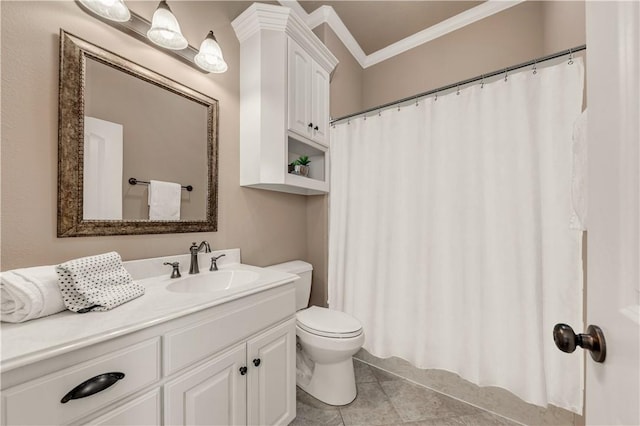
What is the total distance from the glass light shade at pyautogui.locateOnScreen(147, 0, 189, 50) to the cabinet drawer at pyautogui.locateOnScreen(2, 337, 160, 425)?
1.31 m

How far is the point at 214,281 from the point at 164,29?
1.25 meters

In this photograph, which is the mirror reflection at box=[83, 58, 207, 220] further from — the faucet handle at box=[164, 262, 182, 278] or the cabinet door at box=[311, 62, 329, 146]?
the cabinet door at box=[311, 62, 329, 146]

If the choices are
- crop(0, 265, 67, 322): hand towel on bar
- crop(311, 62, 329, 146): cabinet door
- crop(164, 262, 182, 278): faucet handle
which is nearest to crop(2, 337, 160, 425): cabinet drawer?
A: crop(0, 265, 67, 322): hand towel on bar

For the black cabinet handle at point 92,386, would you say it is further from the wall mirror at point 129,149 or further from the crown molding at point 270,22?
the crown molding at point 270,22

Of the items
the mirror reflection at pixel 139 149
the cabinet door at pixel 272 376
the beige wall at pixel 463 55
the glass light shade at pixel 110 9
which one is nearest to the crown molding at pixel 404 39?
the beige wall at pixel 463 55

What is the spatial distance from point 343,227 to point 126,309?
1363 millimetres

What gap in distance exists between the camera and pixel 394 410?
147 centimetres

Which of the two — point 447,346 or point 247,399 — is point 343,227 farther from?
point 247,399

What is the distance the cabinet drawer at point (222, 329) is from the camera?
0.80 meters

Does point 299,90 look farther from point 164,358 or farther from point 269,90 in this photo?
point 164,358

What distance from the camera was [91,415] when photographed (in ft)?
2.10

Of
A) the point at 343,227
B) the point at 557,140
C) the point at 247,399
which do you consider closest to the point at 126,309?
the point at 247,399

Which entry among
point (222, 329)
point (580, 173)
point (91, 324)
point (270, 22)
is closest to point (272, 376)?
point (222, 329)

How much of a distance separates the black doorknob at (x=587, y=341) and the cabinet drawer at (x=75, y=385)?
1031 millimetres
